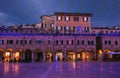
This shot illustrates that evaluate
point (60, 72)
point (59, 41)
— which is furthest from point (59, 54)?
point (60, 72)

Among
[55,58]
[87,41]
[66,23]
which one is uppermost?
[66,23]

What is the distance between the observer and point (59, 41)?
68.9 m

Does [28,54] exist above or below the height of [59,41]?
below

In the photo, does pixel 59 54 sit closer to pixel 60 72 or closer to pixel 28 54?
pixel 28 54

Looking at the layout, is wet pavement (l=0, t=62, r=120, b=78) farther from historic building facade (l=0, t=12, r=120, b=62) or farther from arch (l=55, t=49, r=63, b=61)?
arch (l=55, t=49, r=63, b=61)

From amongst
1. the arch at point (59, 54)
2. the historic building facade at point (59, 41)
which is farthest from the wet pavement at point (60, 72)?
the arch at point (59, 54)

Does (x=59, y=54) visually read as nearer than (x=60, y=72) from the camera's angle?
No

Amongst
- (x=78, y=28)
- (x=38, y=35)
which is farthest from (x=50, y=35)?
(x=78, y=28)

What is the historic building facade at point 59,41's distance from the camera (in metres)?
67.2

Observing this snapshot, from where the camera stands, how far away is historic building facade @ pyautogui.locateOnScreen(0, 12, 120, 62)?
221 feet

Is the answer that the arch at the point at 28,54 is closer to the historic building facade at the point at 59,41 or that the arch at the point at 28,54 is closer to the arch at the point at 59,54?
→ the historic building facade at the point at 59,41

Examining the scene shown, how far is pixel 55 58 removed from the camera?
223 ft

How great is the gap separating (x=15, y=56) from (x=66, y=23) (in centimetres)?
1797

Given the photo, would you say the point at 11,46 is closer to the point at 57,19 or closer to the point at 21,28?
the point at 21,28
